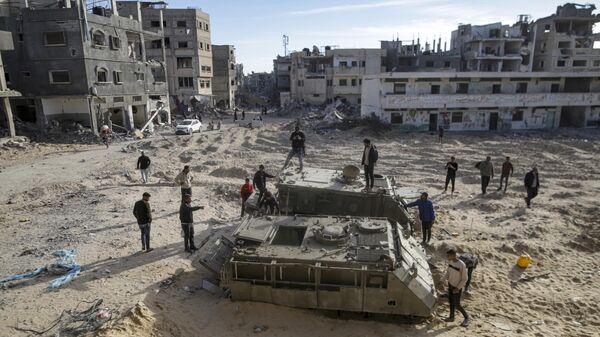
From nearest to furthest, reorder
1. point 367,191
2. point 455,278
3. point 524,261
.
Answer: point 455,278 < point 524,261 < point 367,191

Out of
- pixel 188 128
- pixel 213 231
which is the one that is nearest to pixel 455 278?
pixel 213 231

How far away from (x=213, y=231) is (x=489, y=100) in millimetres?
33469

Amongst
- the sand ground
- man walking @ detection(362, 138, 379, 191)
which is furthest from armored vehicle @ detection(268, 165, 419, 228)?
the sand ground

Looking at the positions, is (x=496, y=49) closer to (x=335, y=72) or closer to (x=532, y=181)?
(x=335, y=72)

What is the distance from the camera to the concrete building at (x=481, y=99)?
37719 mm

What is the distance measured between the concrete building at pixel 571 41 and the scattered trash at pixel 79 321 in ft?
194

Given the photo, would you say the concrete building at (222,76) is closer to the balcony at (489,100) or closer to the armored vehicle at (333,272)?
the balcony at (489,100)

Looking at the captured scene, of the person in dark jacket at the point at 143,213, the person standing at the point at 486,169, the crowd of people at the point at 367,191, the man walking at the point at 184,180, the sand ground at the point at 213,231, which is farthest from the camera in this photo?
the person standing at the point at 486,169

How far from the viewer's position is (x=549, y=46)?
54031 mm

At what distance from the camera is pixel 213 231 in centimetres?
1299

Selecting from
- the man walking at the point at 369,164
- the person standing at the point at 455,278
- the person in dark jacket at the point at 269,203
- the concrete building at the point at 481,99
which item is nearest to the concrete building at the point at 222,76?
the concrete building at the point at 481,99

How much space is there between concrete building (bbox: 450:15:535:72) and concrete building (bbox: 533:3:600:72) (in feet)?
8.26

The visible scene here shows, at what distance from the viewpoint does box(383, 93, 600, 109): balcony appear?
3722 centimetres

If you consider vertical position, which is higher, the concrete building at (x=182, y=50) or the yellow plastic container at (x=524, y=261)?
the concrete building at (x=182, y=50)
